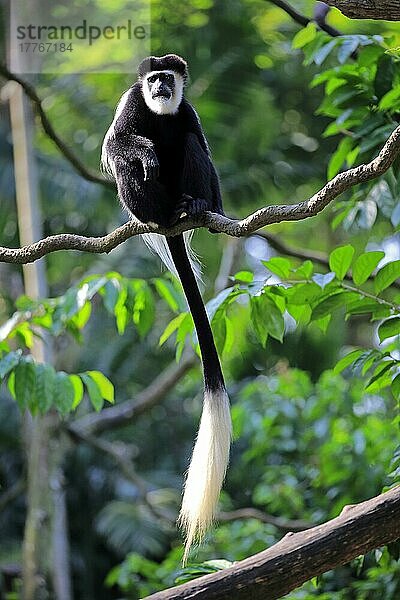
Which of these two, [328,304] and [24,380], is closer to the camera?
[328,304]

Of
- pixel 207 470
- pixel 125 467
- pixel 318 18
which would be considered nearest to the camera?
pixel 207 470

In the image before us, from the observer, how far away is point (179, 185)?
94.9 inches

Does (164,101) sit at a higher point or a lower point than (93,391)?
higher

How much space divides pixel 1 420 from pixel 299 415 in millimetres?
2862

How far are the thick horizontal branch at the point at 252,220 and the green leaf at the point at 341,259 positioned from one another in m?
0.26

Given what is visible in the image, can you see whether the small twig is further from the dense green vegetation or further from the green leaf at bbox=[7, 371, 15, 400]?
the green leaf at bbox=[7, 371, 15, 400]

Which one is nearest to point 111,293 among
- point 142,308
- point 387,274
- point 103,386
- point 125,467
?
point 142,308

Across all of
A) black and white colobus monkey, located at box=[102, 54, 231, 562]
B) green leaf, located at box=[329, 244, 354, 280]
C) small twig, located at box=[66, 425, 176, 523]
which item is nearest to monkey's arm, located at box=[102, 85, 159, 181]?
black and white colobus monkey, located at box=[102, 54, 231, 562]

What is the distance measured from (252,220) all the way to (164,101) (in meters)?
0.86

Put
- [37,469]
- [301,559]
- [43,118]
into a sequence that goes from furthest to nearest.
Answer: [37,469] → [43,118] → [301,559]

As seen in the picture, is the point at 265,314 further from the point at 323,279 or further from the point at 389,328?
the point at 389,328

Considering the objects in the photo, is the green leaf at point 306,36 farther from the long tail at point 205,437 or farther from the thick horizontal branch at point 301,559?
the thick horizontal branch at point 301,559

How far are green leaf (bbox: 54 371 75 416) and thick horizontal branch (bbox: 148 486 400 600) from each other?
2.20 feet

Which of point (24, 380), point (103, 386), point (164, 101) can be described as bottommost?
point (103, 386)
